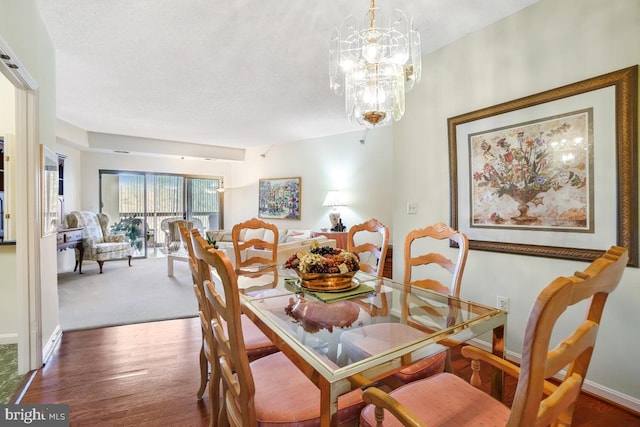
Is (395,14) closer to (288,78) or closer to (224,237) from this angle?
(288,78)

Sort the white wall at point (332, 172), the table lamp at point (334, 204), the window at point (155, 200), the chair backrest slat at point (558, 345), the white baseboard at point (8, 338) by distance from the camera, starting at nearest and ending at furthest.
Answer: the chair backrest slat at point (558, 345), the white baseboard at point (8, 338), the white wall at point (332, 172), the table lamp at point (334, 204), the window at point (155, 200)

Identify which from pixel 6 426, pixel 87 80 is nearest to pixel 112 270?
pixel 87 80

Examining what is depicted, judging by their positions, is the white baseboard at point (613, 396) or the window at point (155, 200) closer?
the white baseboard at point (613, 396)

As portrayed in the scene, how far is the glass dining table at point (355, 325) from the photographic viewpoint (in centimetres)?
95

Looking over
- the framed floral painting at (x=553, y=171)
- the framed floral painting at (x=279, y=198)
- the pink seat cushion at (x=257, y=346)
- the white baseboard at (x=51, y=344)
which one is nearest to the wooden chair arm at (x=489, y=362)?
the pink seat cushion at (x=257, y=346)

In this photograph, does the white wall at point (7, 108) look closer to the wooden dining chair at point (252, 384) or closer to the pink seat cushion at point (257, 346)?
the pink seat cushion at point (257, 346)

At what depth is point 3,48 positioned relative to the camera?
1.58m

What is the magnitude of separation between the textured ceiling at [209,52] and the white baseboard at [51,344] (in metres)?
2.43

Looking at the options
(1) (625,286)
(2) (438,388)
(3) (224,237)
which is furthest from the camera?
(3) (224,237)

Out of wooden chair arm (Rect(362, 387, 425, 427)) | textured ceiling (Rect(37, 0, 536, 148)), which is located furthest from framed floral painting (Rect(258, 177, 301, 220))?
wooden chair arm (Rect(362, 387, 425, 427))

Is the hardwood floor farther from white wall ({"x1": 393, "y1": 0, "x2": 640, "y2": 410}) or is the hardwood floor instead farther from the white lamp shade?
the white lamp shade

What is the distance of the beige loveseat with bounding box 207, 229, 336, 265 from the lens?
11.8 ft

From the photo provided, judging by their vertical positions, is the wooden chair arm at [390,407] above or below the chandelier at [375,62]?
below

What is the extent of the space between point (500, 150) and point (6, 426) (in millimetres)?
3399
